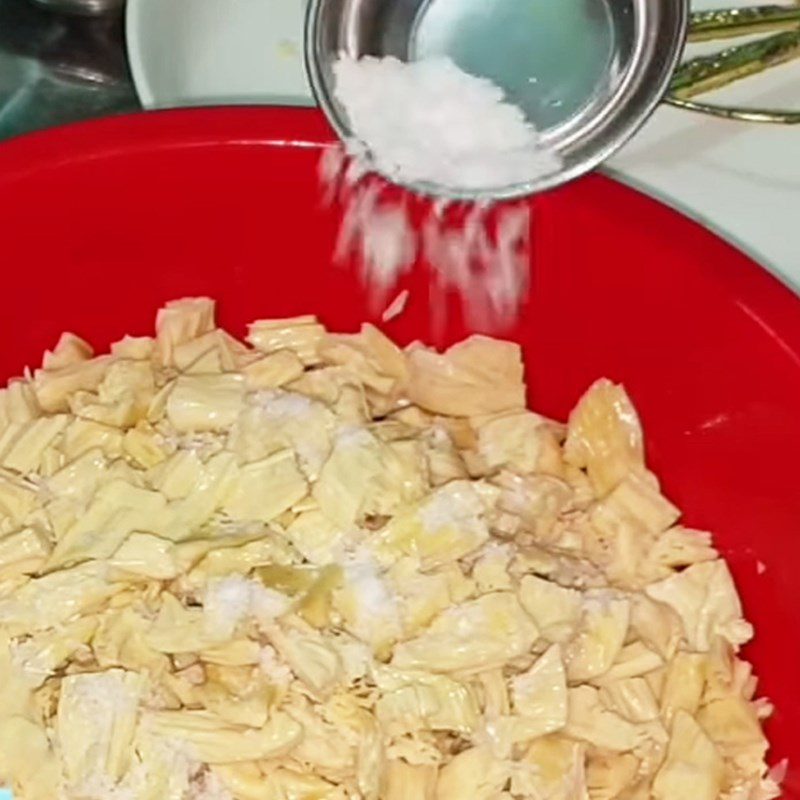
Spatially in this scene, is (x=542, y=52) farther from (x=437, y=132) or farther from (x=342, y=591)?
(x=342, y=591)

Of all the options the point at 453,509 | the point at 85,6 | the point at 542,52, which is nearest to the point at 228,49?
the point at 85,6

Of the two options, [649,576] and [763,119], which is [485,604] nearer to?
[649,576]

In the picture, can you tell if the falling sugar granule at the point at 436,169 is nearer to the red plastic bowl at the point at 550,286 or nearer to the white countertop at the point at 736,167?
the red plastic bowl at the point at 550,286

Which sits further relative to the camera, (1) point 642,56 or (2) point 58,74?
(2) point 58,74

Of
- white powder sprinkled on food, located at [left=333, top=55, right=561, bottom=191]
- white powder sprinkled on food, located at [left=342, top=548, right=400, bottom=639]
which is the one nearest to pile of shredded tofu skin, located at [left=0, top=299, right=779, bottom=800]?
white powder sprinkled on food, located at [left=342, top=548, right=400, bottom=639]

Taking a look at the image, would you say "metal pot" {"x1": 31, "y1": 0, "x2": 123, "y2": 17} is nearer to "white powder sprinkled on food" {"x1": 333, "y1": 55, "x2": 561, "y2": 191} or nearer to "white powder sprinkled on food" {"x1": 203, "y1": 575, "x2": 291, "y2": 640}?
"white powder sprinkled on food" {"x1": 333, "y1": 55, "x2": 561, "y2": 191}

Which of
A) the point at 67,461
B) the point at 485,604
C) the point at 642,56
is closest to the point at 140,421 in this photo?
the point at 67,461
